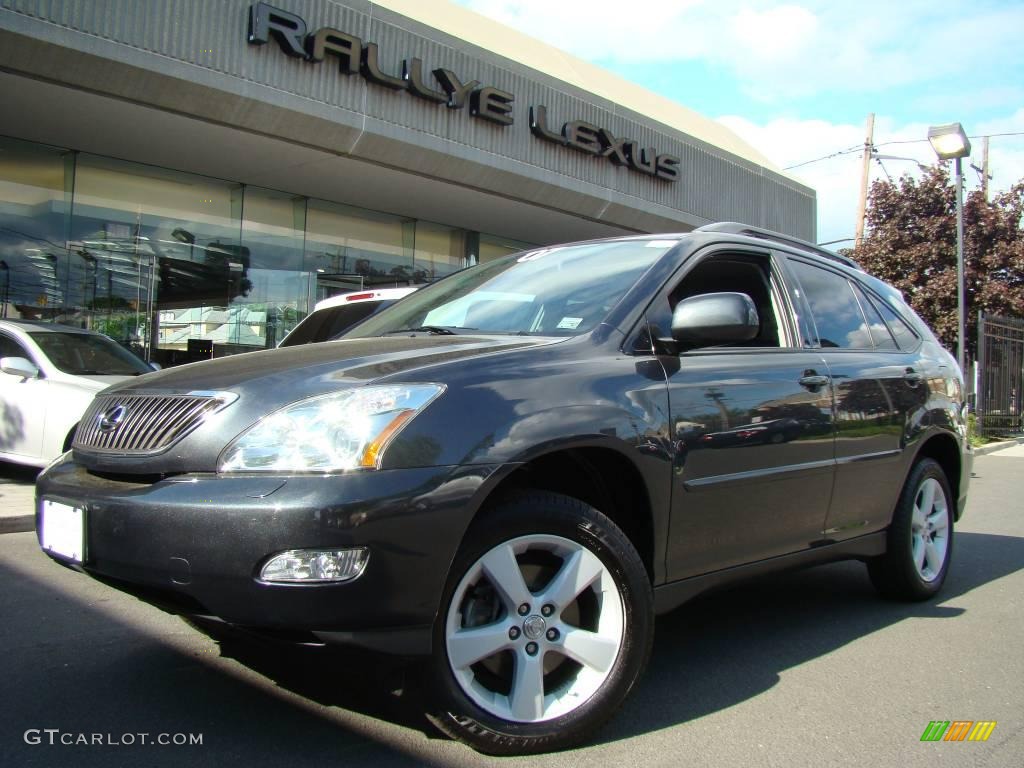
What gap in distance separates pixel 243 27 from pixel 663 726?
9825mm

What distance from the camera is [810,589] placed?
4.96 metres

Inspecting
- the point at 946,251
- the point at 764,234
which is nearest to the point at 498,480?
the point at 764,234

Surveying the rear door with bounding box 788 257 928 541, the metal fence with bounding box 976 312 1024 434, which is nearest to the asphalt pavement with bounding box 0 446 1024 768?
the rear door with bounding box 788 257 928 541

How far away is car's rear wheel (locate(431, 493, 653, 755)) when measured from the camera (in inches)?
97.4

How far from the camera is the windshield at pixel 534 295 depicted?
333 centimetres

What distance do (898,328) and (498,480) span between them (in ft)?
10.4

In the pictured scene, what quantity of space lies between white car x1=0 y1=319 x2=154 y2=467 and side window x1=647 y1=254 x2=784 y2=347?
5342 mm

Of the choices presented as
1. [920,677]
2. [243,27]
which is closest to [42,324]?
[243,27]

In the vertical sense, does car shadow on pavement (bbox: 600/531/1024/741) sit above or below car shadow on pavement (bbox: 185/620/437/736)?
below

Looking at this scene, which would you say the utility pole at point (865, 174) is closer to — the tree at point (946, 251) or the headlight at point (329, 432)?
the tree at point (946, 251)

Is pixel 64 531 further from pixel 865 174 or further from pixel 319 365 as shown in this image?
pixel 865 174

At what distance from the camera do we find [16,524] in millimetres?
6004

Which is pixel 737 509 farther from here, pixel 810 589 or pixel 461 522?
pixel 810 589

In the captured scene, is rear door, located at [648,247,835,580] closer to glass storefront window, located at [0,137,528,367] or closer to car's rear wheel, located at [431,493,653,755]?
car's rear wheel, located at [431,493,653,755]
